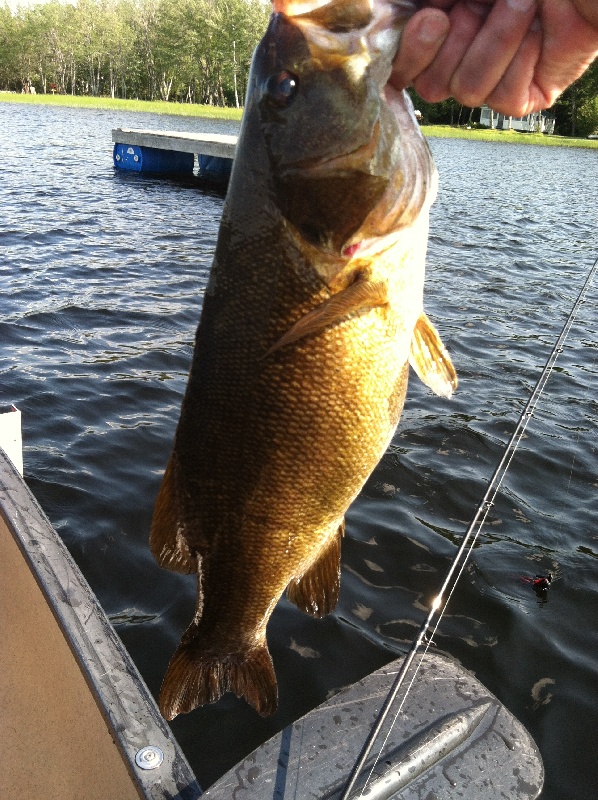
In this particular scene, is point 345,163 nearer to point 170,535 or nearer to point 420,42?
point 420,42

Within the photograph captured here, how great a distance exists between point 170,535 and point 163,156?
24228 millimetres

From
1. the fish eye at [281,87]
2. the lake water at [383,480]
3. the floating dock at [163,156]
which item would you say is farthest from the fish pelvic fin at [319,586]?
the floating dock at [163,156]

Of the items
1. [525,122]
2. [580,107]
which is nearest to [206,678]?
[580,107]

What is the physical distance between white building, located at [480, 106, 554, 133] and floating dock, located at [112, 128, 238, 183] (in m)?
55.1

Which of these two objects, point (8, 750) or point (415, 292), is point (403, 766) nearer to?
point (415, 292)

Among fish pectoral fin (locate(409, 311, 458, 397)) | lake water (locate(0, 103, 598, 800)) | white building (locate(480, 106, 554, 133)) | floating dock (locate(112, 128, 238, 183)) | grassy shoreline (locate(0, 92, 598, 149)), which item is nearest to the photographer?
fish pectoral fin (locate(409, 311, 458, 397))

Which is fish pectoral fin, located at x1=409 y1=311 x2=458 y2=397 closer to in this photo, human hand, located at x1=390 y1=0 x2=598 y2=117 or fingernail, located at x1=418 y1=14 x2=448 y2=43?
human hand, located at x1=390 y1=0 x2=598 y2=117

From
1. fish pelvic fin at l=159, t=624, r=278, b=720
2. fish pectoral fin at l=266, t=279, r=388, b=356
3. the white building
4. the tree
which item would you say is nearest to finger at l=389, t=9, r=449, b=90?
fish pectoral fin at l=266, t=279, r=388, b=356

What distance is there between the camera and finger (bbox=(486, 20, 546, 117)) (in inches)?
62.3

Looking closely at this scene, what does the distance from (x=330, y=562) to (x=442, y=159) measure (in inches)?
1446

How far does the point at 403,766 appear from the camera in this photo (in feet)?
7.79

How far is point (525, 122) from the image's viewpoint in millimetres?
77438

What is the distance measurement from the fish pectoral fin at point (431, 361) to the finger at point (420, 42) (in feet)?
2.06

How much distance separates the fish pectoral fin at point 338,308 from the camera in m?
1.65
